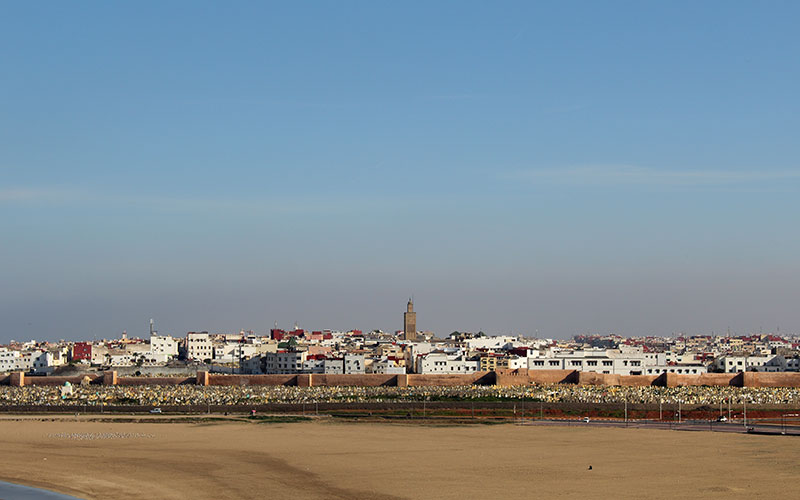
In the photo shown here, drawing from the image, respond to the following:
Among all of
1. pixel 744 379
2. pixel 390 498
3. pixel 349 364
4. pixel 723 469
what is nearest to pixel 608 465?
pixel 723 469

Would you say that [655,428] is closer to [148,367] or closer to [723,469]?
[723,469]

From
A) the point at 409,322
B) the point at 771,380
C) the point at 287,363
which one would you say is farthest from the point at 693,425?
the point at 409,322

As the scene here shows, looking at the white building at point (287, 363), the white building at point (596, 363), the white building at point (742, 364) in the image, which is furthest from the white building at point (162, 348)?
the white building at point (742, 364)

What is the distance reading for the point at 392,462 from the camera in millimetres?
33250

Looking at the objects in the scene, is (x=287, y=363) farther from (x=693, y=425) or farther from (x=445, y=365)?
(x=693, y=425)

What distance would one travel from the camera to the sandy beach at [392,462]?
91.6 feet

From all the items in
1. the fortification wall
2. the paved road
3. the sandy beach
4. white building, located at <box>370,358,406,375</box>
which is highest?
white building, located at <box>370,358,406,375</box>

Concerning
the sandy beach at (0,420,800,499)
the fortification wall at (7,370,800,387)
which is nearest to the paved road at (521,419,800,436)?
the sandy beach at (0,420,800,499)

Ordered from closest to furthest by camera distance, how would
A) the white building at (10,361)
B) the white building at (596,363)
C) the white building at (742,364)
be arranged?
the white building at (596,363)
the white building at (742,364)
the white building at (10,361)

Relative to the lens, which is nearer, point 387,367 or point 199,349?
point 387,367

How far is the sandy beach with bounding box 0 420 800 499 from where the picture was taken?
27.9 meters

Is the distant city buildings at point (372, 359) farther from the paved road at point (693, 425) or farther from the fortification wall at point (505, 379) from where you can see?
the paved road at point (693, 425)

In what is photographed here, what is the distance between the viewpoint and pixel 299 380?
7262cm

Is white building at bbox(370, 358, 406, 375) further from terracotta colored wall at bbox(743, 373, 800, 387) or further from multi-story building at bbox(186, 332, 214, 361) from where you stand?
multi-story building at bbox(186, 332, 214, 361)
